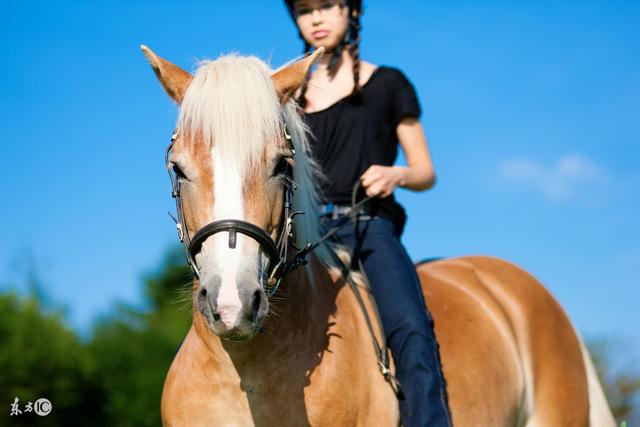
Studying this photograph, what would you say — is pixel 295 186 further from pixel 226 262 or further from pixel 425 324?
pixel 425 324

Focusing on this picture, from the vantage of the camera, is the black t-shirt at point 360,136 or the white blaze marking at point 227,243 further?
the black t-shirt at point 360,136

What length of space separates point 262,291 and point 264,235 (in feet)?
0.75

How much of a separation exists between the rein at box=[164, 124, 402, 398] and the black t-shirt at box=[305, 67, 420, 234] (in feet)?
1.01

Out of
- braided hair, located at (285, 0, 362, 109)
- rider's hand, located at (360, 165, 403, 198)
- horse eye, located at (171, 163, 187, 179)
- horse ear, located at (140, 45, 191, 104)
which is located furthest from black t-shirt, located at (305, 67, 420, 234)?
horse eye, located at (171, 163, 187, 179)

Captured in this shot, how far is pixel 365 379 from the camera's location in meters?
3.13

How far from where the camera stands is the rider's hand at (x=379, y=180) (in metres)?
3.57

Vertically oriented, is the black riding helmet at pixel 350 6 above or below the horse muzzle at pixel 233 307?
above

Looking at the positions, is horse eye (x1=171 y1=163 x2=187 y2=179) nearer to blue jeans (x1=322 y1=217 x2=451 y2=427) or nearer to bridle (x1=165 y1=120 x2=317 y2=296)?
bridle (x1=165 y1=120 x2=317 y2=296)

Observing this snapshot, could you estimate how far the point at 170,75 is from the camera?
305cm

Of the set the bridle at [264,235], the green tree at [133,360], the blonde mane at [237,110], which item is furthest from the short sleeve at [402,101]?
the green tree at [133,360]

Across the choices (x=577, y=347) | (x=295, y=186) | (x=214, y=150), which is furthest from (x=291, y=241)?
(x=577, y=347)

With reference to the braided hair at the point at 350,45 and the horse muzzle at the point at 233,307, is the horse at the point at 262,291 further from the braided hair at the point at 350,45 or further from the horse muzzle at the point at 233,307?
the braided hair at the point at 350,45

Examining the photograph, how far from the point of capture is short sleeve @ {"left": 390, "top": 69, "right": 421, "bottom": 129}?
13.2ft

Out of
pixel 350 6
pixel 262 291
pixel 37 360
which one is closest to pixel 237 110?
pixel 262 291
